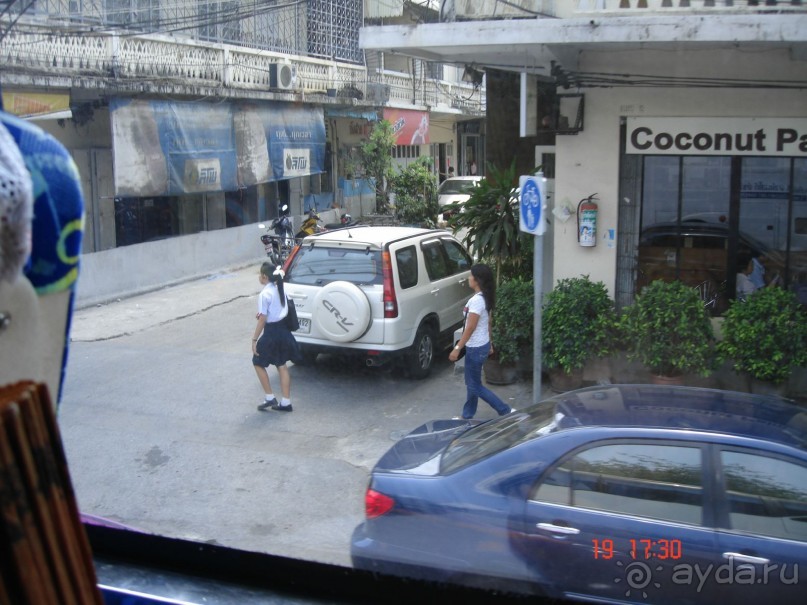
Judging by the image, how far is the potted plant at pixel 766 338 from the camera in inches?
250

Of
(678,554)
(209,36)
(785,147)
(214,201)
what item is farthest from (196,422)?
(214,201)

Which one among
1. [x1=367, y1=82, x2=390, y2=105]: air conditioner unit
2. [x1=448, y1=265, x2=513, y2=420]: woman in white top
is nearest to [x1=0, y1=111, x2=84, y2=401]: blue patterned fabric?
[x1=448, y1=265, x2=513, y2=420]: woman in white top

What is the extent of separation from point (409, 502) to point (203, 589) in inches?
63.0

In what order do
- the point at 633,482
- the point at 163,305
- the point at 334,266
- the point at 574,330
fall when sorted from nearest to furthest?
1. the point at 633,482
2. the point at 574,330
3. the point at 334,266
4. the point at 163,305

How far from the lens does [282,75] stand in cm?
1384

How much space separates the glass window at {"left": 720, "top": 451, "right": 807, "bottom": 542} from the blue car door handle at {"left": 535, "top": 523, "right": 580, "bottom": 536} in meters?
0.56

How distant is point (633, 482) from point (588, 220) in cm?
468

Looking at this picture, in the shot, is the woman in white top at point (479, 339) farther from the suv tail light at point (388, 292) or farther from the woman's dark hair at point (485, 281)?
the suv tail light at point (388, 292)

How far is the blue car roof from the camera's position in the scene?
337 centimetres

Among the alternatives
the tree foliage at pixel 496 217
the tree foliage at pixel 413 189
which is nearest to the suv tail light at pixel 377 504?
the tree foliage at pixel 496 217

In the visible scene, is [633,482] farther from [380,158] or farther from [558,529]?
[380,158]

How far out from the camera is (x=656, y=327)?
22.2 ft

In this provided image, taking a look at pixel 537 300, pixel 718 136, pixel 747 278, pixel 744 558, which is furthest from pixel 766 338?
pixel 744 558

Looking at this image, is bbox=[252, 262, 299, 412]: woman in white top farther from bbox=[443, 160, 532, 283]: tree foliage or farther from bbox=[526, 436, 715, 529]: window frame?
bbox=[526, 436, 715, 529]: window frame
